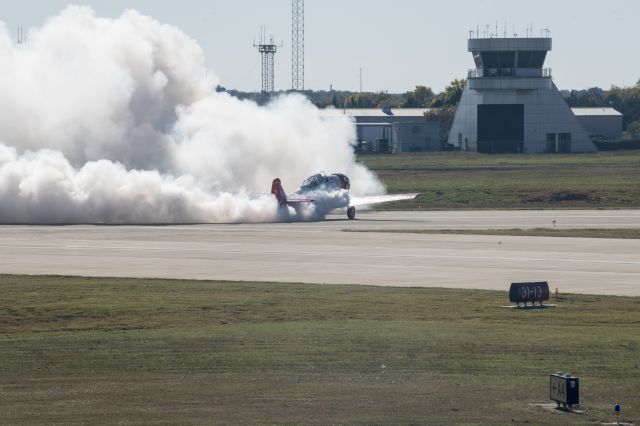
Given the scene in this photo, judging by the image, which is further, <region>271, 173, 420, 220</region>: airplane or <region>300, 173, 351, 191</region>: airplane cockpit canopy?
<region>300, 173, 351, 191</region>: airplane cockpit canopy

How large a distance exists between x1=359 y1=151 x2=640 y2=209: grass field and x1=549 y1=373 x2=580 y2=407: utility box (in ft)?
301

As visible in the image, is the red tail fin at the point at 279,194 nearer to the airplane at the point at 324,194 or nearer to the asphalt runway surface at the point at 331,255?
the airplane at the point at 324,194

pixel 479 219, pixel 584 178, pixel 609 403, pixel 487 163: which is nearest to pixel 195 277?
pixel 609 403

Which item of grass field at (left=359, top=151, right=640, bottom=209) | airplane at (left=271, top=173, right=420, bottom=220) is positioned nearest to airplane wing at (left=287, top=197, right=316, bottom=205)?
airplane at (left=271, top=173, right=420, bottom=220)

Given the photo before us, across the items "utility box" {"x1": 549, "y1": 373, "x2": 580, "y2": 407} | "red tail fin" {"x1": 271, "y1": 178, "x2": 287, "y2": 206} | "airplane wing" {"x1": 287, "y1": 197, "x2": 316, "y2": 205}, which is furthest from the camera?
"airplane wing" {"x1": 287, "y1": 197, "x2": 316, "y2": 205}

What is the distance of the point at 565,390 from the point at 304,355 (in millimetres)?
10011

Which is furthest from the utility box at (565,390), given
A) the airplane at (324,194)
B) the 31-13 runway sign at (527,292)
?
the airplane at (324,194)

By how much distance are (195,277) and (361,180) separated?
58974mm

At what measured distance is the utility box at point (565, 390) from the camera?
1190 inches

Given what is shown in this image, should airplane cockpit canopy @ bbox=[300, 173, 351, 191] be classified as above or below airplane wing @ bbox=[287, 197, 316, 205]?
above

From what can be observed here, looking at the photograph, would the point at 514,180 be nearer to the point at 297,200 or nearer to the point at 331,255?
the point at 297,200

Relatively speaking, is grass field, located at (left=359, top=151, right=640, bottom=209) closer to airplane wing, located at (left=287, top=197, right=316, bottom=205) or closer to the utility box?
airplane wing, located at (left=287, top=197, right=316, bottom=205)

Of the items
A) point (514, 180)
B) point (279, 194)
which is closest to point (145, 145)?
point (279, 194)

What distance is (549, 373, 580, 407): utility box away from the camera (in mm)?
30219
